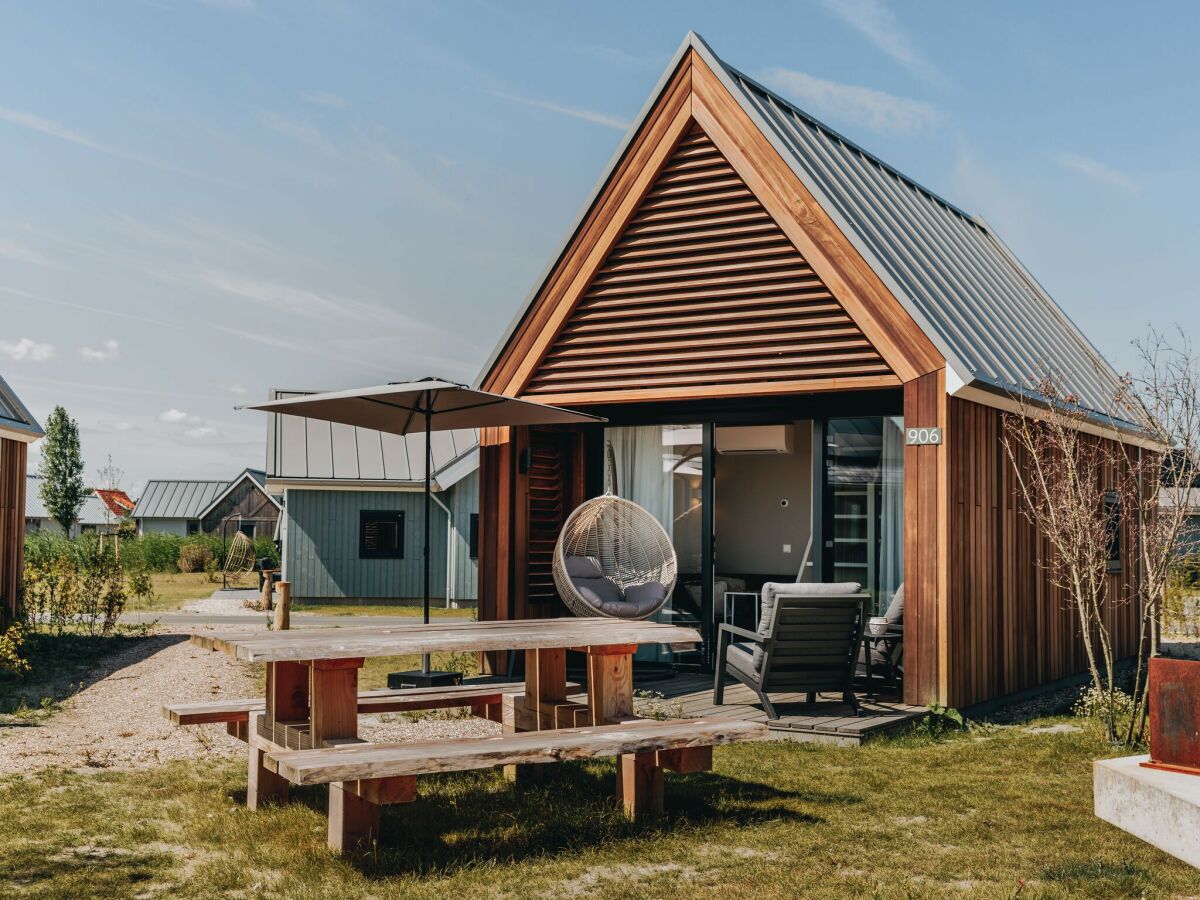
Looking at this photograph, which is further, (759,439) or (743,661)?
(759,439)

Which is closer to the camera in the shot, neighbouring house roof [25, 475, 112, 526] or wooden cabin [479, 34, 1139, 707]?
wooden cabin [479, 34, 1139, 707]

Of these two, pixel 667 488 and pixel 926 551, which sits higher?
pixel 667 488

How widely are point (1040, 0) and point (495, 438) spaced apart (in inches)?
302

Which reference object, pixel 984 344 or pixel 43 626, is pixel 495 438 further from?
pixel 43 626

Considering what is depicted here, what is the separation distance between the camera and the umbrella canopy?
347 inches

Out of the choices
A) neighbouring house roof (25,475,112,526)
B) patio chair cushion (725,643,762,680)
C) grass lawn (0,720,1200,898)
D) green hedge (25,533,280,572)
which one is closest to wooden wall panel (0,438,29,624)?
grass lawn (0,720,1200,898)

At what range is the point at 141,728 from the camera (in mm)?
8305

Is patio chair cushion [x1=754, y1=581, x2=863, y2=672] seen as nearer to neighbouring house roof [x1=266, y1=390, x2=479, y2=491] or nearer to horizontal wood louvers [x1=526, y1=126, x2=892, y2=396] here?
horizontal wood louvers [x1=526, y1=126, x2=892, y2=396]

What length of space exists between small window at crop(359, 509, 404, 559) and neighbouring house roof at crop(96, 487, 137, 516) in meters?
30.1

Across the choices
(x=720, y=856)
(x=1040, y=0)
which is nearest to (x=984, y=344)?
(x=1040, y=0)

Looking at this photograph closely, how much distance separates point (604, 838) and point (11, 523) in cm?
1018

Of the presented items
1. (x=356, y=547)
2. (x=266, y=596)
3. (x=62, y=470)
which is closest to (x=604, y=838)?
(x=266, y=596)

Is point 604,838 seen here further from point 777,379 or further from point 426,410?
point 426,410

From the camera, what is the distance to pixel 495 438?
10.4 m
